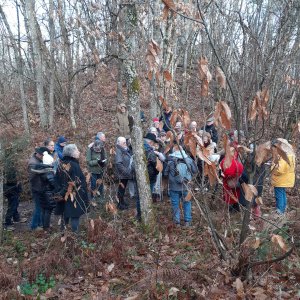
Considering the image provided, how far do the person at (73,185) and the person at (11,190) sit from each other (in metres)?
1.28

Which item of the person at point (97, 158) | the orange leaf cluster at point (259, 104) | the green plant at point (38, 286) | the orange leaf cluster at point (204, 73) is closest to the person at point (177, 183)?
the person at point (97, 158)

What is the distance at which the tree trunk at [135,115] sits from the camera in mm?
6609

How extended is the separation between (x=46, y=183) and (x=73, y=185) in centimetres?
156

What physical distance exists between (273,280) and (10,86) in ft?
78.4

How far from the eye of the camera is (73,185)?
6.47 m

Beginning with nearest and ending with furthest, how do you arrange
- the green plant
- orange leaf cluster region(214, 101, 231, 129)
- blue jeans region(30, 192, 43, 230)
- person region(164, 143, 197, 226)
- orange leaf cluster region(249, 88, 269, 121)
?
orange leaf cluster region(214, 101, 231, 129)
orange leaf cluster region(249, 88, 269, 121)
the green plant
person region(164, 143, 197, 226)
blue jeans region(30, 192, 43, 230)

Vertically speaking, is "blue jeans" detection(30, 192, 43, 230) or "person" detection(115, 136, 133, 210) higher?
"person" detection(115, 136, 133, 210)

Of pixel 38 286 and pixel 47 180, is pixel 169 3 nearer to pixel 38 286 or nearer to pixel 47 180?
pixel 38 286

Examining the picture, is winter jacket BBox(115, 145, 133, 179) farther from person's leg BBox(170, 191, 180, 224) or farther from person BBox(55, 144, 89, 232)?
person BBox(55, 144, 89, 232)

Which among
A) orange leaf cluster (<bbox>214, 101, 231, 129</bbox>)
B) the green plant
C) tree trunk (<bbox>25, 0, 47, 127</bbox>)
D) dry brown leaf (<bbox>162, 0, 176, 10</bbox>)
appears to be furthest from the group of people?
tree trunk (<bbox>25, 0, 47, 127</bbox>)

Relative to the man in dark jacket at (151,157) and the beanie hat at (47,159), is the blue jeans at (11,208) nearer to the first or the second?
the beanie hat at (47,159)

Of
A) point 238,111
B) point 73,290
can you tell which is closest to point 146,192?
point 73,290

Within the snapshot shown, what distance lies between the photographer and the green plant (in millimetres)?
5039

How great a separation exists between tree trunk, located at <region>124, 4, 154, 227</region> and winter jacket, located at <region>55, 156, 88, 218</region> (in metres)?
1.15
